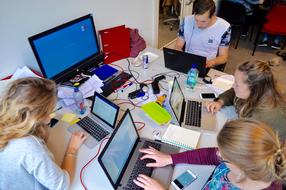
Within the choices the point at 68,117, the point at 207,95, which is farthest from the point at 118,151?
the point at 207,95

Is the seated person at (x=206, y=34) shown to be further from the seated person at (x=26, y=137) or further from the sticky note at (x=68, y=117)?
the seated person at (x=26, y=137)

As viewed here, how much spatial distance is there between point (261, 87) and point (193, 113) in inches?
19.0

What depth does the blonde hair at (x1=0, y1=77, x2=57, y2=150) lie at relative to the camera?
39.2 inches

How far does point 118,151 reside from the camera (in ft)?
3.87

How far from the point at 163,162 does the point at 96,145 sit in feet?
1.42

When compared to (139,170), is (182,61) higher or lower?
higher

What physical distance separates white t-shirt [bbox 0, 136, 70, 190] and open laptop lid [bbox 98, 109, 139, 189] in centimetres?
24

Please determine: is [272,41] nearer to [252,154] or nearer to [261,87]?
[261,87]

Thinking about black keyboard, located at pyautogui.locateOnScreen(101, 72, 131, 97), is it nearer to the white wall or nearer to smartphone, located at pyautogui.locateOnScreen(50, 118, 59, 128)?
smartphone, located at pyautogui.locateOnScreen(50, 118, 59, 128)

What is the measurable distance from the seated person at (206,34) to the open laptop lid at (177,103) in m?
0.67

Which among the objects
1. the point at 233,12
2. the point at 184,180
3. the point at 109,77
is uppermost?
the point at 233,12

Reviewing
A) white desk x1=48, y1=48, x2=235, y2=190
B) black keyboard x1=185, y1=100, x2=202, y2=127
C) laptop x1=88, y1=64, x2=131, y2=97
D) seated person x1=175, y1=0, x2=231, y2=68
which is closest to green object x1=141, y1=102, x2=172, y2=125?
white desk x1=48, y1=48, x2=235, y2=190

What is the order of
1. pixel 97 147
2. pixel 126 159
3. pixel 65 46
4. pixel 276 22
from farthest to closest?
pixel 276 22 → pixel 65 46 → pixel 97 147 → pixel 126 159

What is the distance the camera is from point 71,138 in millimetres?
1414
